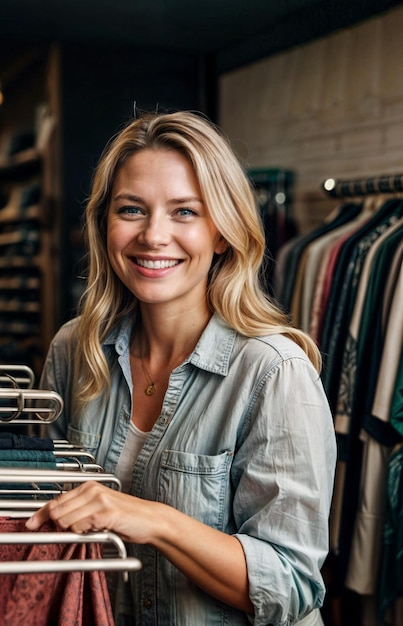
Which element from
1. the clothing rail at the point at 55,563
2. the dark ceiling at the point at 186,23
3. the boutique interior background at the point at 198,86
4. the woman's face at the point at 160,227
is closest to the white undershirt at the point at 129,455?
the woman's face at the point at 160,227

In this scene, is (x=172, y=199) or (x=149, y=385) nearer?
(x=172, y=199)

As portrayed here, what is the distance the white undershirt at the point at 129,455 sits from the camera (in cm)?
144

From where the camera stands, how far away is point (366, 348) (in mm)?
2418

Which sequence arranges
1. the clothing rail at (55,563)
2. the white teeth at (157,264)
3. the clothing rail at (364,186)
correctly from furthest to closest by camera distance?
1. the clothing rail at (364,186)
2. the white teeth at (157,264)
3. the clothing rail at (55,563)

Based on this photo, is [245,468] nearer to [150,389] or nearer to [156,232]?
[150,389]

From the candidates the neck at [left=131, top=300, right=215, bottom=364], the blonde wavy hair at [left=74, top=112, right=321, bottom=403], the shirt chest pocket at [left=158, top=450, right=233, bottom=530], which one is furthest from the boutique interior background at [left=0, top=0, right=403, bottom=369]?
the shirt chest pocket at [left=158, top=450, right=233, bottom=530]

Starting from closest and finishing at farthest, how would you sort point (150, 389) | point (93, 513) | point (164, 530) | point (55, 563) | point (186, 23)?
1. point (55, 563)
2. point (93, 513)
3. point (164, 530)
4. point (150, 389)
5. point (186, 23)

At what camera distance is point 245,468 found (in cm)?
130

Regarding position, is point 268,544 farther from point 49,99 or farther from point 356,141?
point 49,99

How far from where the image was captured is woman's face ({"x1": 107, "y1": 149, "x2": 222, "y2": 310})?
1.43 meters

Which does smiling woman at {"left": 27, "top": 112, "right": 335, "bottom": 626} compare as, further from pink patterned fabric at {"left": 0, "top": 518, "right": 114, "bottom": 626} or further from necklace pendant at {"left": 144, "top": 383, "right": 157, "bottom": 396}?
pink patterned fabric at {"left": 0, "top": 518, "right": 114, "bottom": 626}

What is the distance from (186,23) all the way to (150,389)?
8.34ft

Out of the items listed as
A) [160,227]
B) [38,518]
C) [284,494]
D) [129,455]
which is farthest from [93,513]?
[160,227]

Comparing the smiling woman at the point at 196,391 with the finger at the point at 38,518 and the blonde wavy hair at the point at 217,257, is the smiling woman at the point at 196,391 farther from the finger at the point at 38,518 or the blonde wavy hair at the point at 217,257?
the finger at the point at 38,518
